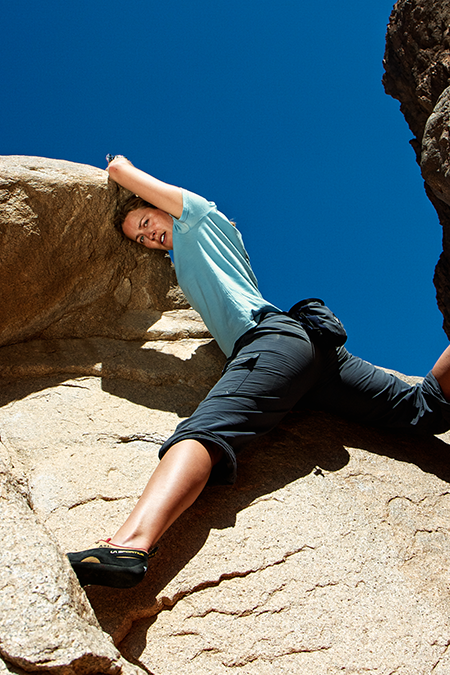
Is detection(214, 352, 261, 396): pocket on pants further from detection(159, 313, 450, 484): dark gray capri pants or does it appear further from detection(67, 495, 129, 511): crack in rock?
detection(67, 495, 129, 511): crack in rock

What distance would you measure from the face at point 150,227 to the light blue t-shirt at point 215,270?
0.25 meters

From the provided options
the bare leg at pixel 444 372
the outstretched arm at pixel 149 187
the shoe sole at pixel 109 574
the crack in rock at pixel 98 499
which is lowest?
the crack in rock at pixel 98 499

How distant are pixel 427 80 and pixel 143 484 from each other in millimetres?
4442

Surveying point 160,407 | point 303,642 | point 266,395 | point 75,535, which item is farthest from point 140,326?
point 303,642

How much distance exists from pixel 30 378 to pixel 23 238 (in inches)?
29.0

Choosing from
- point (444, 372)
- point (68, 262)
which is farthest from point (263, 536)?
point (68, 262)

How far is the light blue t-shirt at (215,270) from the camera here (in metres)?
2.60

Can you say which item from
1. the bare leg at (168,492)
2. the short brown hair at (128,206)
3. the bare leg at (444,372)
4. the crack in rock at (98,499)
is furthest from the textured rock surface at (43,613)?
the short brown hair at (128,206)

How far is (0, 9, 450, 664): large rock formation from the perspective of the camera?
149cm

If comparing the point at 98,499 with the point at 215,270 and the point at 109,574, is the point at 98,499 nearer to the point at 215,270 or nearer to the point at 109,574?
the point at 109,574

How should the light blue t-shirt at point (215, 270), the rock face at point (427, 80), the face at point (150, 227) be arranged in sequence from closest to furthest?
the light blue t-shirt at point (215, 270)
the face at point (150, 227)
the rock face at point (427, 80)

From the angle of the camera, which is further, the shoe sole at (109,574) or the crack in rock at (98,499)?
the crack in rock at (98,499)

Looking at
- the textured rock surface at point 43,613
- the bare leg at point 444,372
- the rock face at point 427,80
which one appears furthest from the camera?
the rock face at point 427,80

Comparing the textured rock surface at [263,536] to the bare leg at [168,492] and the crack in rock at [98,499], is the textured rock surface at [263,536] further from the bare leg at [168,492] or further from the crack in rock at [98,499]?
the bare leg at [168,492]
